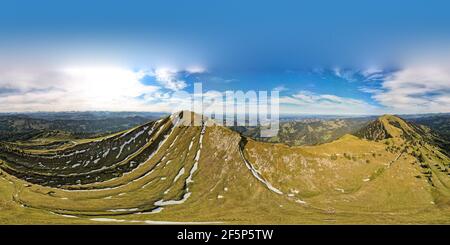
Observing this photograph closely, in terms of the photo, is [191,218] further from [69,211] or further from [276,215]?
[69,211]

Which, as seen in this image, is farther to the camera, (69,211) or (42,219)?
(69,211)

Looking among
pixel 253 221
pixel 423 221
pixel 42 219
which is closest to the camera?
pixel 42 219

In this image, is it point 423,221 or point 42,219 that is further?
point 423,221
